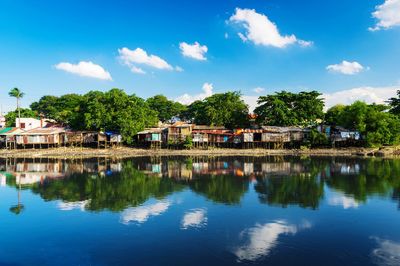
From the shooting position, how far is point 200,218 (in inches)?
731

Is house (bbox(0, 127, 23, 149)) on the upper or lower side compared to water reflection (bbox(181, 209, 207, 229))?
upper

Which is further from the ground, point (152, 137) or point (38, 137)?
point (38, 137)

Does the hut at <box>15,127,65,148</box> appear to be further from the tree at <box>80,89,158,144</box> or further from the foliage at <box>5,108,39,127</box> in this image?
the foliage at <box>5,108,39,127</box>

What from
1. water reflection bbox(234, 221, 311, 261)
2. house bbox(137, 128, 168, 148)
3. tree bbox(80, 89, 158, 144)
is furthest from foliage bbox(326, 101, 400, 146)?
water reflection bbox(234, 221, 311, 261)

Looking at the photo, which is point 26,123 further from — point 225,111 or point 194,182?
point 194,182

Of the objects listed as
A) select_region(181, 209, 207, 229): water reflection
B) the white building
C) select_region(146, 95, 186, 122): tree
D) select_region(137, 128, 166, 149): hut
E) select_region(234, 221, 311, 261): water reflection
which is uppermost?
select_region(146, 95, 186, 122): tree

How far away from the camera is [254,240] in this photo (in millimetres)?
14992

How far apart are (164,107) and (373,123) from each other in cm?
4363

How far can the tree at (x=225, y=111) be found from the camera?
59.4m

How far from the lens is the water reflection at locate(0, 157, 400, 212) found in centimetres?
2223

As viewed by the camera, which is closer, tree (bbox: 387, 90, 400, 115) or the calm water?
the calm water

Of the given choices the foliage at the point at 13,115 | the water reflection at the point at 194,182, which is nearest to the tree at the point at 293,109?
the water reflection at the point at 194,182

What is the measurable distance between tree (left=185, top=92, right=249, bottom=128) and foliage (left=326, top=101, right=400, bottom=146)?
725 inches

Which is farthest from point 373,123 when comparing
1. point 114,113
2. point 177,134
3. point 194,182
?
point 114,113
